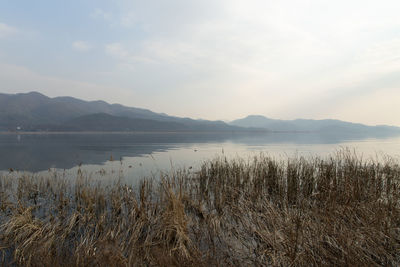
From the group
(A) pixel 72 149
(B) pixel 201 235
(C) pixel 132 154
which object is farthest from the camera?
(A) pixel 72 149

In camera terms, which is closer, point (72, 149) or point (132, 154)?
point (132, 154)

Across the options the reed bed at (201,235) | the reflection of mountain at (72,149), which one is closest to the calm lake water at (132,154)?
the reflection of mountain at (72,149)

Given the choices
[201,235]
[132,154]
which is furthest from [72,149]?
[201,235]

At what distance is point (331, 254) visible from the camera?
4355mm

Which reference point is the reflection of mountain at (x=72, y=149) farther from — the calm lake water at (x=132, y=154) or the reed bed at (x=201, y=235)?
the reed bed at (x=201, y=235)

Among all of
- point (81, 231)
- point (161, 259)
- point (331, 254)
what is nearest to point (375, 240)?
point (331, 254)

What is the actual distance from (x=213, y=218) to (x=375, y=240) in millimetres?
3629

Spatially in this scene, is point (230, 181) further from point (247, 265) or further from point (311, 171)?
point (247, 265)

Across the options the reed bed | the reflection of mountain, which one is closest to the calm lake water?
Answer: the reflection of mountain

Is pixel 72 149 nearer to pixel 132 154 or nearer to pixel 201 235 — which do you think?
pixel 132 154

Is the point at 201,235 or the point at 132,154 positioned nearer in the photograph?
the point at 201,235

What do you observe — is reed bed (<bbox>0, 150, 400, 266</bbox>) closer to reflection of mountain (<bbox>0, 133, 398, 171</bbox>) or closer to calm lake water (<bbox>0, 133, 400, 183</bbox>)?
calm lake water (<bbox>0, 133, 400, 183</bbox>)

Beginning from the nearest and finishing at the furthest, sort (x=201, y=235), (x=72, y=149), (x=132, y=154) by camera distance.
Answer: (x=201, y=235) → (x=132, y=154) → (x=72, y=149)

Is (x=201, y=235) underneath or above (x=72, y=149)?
above
